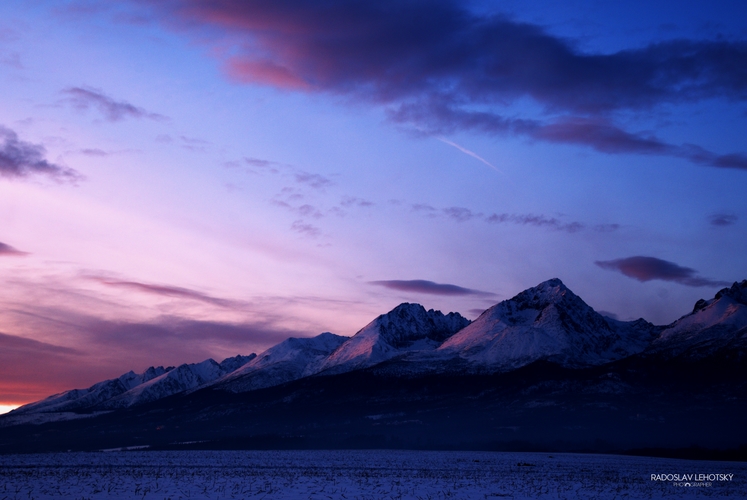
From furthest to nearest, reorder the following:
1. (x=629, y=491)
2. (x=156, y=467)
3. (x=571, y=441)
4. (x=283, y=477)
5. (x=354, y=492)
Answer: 1. (x=571, y=441)
2. (x=156, y=467)
3. (x=283, y=477)
4. (x=629, y=491)
5. (x=354, y=492)

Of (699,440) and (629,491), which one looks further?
(699,440)

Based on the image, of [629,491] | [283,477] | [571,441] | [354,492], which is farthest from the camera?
[571,441]

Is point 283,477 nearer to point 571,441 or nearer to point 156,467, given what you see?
point 156,467

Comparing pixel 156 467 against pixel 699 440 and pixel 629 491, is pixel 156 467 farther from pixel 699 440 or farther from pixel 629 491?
pixel 699 440

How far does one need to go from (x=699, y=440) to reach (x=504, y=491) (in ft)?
575

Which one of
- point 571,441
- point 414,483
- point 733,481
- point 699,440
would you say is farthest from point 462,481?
point 699,440

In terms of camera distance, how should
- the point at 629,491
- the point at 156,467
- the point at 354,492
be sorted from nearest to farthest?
the point at 354,492, the point at 629,491, the point at 156,467

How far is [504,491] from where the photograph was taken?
47750 millimetres

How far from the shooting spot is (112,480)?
5228 centimetres

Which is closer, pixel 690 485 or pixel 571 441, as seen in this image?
pixel 690 485

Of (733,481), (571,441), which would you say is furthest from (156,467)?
(571,441)

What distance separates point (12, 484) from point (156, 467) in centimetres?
2189

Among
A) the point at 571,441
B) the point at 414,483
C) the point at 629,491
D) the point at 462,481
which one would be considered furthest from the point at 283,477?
the point at 571,441

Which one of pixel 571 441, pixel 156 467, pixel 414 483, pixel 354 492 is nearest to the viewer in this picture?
pixel 354 492
